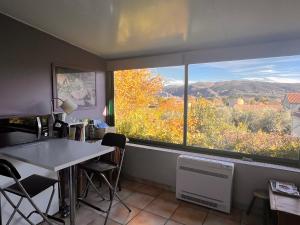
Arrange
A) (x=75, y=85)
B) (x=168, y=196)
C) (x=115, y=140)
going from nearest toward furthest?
(x=115, y=140), (x=168, y=196), (x=75, y=85)

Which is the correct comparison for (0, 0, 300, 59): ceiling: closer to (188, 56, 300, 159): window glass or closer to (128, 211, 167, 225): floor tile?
(188, 56, 300, 159): window glass

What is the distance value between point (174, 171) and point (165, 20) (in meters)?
1.83

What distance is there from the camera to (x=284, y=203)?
1.72 metres

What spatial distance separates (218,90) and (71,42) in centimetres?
200

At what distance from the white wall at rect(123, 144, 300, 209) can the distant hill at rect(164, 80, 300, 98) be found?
78cm

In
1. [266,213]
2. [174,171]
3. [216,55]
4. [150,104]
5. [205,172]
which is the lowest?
[266,213]

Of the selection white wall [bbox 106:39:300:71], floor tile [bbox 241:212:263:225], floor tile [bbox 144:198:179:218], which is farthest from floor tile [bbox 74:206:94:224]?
white wall [bbox 106:39:300:71]

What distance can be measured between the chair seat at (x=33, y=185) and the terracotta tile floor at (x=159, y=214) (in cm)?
66

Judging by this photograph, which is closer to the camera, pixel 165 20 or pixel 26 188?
pixel 26 188

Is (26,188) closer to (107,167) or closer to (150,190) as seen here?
(107,167)

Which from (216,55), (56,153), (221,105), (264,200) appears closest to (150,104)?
(221,105)

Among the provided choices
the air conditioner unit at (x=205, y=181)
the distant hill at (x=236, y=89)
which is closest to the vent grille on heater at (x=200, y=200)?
the air conditioner unit at (x=205, y=181)

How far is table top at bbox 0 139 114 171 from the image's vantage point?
1441 millimetres

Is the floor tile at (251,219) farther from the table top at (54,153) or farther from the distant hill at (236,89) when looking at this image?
the table top at (54,153)
